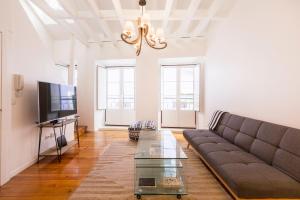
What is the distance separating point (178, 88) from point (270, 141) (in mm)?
4206

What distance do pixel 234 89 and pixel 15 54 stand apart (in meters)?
3.90

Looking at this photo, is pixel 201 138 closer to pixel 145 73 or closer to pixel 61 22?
pixel 145 73

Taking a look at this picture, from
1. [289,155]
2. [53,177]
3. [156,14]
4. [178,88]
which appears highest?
[156,14]

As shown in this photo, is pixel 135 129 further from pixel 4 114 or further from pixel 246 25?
pixel 246 25

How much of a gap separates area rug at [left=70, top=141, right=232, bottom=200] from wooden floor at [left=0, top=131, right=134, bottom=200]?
17 centimetres

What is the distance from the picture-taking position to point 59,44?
5.35 meters

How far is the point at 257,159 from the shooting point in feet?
7.63

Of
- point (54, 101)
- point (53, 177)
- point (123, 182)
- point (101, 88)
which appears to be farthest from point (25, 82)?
point (101, 88)

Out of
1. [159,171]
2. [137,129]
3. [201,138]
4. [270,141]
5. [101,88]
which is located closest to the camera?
[270,141]

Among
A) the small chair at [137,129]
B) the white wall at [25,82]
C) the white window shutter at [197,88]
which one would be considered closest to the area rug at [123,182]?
the white wall at [25,82]

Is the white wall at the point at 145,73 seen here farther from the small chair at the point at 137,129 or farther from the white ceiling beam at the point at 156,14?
the white ceiling beam at the point at 156,14

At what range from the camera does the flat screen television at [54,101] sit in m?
3.13

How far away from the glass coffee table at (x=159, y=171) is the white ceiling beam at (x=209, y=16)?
2847mm

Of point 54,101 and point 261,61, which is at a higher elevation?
point 261,61
